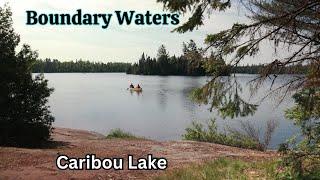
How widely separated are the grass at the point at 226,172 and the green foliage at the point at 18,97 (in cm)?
901

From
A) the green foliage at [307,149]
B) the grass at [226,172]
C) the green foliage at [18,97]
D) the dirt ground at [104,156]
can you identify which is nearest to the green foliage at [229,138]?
the dirt ground at [104,156]

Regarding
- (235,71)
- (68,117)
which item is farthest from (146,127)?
(235,71)

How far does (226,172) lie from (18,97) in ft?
36.1

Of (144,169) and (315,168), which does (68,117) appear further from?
(315,168)

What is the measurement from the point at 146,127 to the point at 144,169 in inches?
985

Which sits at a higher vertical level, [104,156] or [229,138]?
[104,156]

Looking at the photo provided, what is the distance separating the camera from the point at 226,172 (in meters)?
11.3

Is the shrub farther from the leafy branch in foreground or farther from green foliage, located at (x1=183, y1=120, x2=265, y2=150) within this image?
the leafy branch in foreground

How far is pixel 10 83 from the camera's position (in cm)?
1947

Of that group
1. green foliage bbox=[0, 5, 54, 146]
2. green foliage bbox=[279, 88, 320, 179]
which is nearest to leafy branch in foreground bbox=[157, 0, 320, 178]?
green foliage bbox=[279, 88, 320, 179]

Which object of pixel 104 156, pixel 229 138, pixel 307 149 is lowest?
pixel 229 138

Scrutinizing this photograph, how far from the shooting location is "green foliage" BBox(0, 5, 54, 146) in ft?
62.5

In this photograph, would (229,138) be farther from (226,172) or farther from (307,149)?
(307,149)

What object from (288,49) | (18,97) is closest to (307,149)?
(288,49)
